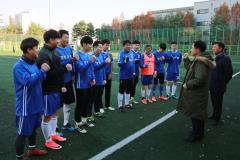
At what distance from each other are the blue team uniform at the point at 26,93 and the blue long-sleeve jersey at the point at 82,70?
1691 millimetres

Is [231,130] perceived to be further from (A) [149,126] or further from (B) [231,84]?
(B) [231,84]

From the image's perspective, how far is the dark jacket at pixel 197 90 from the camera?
560 cm

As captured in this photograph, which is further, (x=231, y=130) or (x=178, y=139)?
(x=231, y=130)

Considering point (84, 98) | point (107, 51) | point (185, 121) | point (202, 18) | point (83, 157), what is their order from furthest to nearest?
1. point (202, 18)
2. point (107, 51)
3. point (185, 121)
4. point (84, 98)
5. point (83, 157)

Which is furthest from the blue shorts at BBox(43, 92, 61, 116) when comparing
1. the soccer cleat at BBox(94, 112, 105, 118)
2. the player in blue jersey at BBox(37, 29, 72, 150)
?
the soccer cleat at BBox(94, 112, 105, 118)

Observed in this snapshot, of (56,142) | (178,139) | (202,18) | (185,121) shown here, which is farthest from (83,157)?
(202,18)

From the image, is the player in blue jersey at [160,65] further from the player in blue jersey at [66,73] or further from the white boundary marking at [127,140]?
the player in blue jersey at [66,73]

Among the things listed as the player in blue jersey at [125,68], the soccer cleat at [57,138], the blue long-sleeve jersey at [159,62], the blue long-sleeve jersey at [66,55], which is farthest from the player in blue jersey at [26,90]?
the blue long-sleeve jersey at [159,62]

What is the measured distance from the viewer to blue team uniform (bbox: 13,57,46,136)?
14.0ft

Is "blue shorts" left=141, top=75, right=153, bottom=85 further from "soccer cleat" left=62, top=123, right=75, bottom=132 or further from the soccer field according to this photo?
"soccer cleat" left=62, top=123, right=75, bottom=132

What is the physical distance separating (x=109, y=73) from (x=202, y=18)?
80.0m

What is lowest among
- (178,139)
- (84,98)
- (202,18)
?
(178,139)

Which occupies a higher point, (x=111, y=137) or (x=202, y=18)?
(x=202, y=18)

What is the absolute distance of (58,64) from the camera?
5.18 meters
